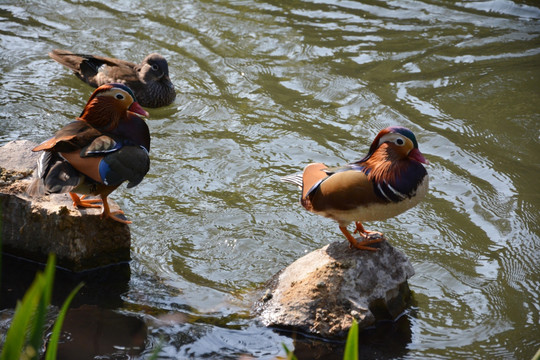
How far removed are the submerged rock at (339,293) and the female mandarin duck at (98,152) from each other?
1.17 meters

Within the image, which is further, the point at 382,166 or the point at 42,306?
the point at 382,166

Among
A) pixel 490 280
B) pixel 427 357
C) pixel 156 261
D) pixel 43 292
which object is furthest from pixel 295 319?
pixel 43 292

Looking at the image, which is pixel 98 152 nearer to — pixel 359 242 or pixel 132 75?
pixel 359 242

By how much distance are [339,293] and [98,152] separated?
164 cm

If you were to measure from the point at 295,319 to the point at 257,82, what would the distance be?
3674 millimetres

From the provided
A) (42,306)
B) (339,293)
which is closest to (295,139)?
(339,293)

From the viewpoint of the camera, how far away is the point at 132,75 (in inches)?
257

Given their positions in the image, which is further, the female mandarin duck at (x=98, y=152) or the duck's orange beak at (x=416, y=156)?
the female mandarin duck at (x=98, y=152)

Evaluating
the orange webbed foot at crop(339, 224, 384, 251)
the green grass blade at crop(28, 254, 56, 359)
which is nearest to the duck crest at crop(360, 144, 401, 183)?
the orange webbed foot at crop(339, 224, 384, 251)

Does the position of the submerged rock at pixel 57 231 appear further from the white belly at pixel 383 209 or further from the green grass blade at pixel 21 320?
the green grass blade at pixel 21 320

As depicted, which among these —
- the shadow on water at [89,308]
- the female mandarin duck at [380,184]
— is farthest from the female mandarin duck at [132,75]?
the female mandarin duck at [380,184]

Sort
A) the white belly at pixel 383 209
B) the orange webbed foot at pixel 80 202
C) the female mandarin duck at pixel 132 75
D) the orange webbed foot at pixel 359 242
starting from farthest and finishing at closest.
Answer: the female mandarin duck at pixel 132 75, the orange webbed foot at pixel 80 202, the orange webbed foot at pixel 359 242, the white belly at pixel 383 209

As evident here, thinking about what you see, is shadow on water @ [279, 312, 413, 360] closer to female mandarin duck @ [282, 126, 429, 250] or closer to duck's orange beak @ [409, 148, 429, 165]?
female mandarin duck @ [282, 126, 429, 250]

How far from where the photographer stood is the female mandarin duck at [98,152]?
3.73m
